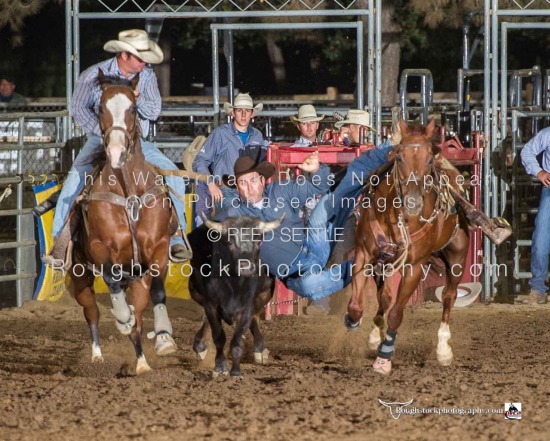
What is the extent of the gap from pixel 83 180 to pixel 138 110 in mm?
685

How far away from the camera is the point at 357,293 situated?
327 inches

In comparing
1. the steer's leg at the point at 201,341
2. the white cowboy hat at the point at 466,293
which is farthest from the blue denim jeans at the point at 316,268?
the white cowboy hat at the point at 466,293

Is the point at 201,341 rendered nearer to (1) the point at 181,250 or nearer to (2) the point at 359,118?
(1) the point at 181,250

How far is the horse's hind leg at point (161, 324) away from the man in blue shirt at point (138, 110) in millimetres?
261

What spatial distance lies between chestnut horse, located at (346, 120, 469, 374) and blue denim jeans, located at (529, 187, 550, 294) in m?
3.39

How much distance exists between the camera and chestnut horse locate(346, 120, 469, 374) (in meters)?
7.72

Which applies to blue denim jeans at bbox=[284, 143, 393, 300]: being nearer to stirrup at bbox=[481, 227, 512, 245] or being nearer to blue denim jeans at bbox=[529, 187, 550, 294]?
stirrup at bbox=[481, 227, 512, 245]

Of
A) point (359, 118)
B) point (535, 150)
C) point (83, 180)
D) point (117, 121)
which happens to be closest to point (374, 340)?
point (83, 180)

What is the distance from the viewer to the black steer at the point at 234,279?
300 inches

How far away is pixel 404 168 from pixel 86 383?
8.49 feet

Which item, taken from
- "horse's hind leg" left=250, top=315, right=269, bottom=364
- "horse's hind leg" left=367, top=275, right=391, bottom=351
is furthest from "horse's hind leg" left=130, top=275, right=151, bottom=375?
"horse's hind leg" left=367, top=275, right=391, bottom=351

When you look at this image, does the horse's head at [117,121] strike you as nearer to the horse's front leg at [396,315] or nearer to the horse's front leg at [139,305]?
the horse's front leg at [139,305]

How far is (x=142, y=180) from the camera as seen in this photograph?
8016 mm

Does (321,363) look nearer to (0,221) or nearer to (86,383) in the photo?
(86,383)
